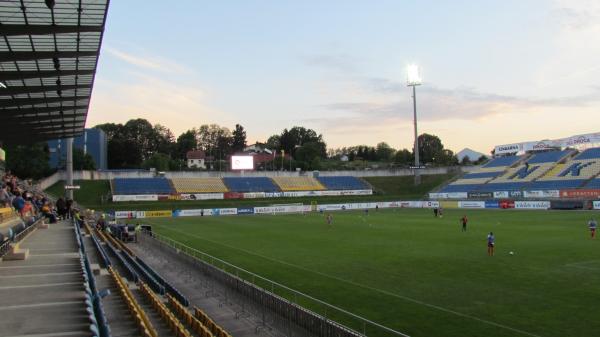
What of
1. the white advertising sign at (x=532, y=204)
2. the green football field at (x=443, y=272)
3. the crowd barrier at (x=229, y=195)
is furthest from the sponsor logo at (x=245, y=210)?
the white advertising sign at (x=532, y=204)

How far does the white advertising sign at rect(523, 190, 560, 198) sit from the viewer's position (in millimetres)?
71113

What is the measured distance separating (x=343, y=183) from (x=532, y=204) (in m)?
43.3

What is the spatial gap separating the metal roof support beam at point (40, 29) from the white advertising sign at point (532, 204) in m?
60.3

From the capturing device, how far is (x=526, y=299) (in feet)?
57.7

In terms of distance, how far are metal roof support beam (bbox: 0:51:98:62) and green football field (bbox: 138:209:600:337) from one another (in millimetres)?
13214

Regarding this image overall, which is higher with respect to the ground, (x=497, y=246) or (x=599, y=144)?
(x=599, y=144)

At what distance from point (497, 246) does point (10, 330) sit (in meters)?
27.7

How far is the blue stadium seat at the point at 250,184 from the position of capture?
316 ft

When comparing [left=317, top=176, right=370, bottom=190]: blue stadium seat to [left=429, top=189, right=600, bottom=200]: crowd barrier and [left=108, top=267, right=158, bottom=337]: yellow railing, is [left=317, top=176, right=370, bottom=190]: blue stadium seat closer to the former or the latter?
[left=429, top=189, right=600, bottom=200]: crowd barrier

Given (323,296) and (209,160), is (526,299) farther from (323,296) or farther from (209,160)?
(209,160)

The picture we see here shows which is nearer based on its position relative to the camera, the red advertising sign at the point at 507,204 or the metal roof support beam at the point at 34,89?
the metal roof support beam at the point at 34,89

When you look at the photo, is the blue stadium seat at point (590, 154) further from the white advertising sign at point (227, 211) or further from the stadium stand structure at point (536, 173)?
the white advertising sign at point (227, 211)

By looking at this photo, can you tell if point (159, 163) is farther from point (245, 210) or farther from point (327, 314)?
point (327, 314)

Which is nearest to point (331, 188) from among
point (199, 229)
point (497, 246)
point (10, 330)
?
point (199, 229)
